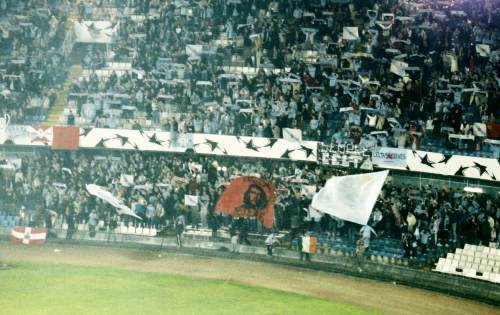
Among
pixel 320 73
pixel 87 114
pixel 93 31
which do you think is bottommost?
pixel 87 114

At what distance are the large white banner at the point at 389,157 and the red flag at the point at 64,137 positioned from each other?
14670 millimetres

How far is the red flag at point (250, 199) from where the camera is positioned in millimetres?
29734

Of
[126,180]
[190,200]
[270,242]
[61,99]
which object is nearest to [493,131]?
[270,242]

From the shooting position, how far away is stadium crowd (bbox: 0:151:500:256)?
92.4ft

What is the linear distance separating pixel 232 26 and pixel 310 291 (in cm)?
1896

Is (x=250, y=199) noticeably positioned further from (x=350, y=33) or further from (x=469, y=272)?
(x=350, y=33)

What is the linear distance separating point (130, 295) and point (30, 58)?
67.6ft

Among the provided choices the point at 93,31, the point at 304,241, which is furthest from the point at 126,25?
the point at 304,241

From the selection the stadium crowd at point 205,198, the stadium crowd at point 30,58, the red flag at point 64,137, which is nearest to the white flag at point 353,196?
the stadium crowd at point 205,198

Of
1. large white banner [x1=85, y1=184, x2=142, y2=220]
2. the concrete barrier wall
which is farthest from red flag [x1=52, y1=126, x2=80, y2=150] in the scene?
the concrete barrier wall

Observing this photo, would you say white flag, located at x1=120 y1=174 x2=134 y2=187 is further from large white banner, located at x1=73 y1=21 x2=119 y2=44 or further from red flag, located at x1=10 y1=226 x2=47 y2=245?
large white banner, located at x1=73 y1=21 x2=119 y2=44

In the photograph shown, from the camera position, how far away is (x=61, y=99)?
125 ft

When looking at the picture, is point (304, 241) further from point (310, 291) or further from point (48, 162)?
point (48, 162)

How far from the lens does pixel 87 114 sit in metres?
35.4
